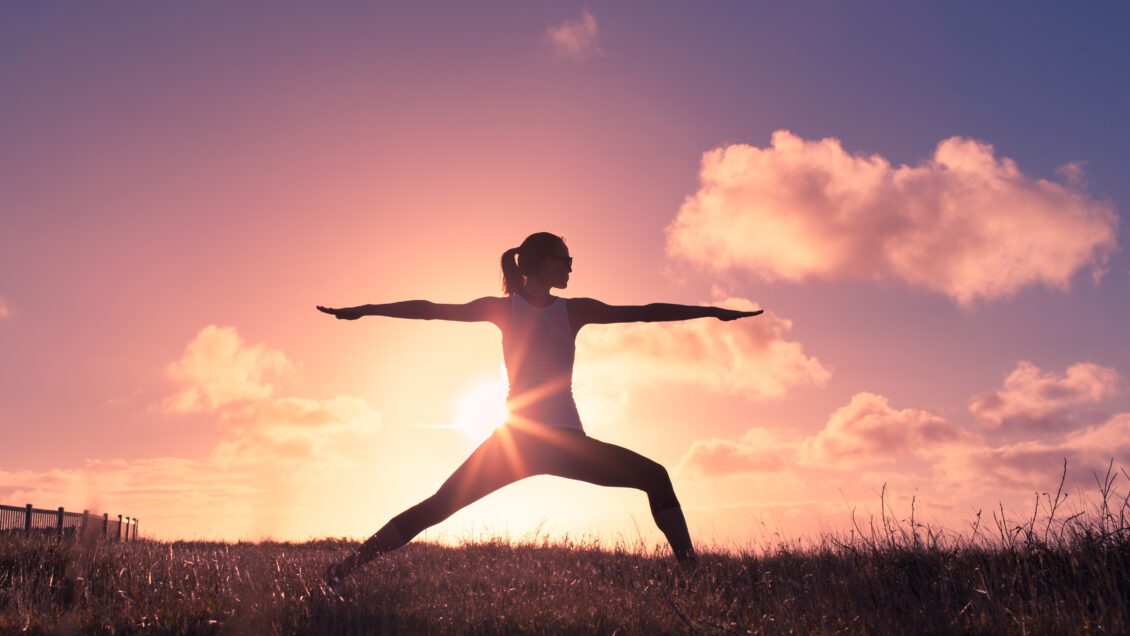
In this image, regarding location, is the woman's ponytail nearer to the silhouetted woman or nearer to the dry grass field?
the silhouetted woman

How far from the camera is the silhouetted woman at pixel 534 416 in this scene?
5832 millimetres

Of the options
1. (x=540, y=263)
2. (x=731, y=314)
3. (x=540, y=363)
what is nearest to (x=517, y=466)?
(x=540, y=363)

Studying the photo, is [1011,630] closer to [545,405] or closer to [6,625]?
[545,405]

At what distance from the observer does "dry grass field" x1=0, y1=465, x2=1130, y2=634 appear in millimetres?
4578

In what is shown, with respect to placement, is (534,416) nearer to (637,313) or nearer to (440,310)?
(440,310)

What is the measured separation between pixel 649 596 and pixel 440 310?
2509 millimetres

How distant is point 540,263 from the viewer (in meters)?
6.35

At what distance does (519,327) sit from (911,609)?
3117 mm

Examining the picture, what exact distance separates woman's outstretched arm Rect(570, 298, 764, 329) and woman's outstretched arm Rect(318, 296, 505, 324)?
23.3 inches

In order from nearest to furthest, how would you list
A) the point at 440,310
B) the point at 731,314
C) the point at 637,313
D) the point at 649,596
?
the point at 649,596, the point at 440,310, the point at 637,313, the point at 731,314

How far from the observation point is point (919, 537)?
631 centimetres

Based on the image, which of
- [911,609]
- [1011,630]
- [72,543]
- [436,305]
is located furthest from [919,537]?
[72,543]

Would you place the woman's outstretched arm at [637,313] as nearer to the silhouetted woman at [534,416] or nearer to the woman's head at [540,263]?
the silhouetted woman at [534,416]

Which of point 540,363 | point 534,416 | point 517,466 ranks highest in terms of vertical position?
point 540,363
